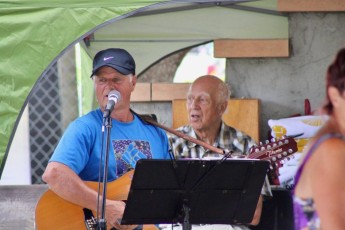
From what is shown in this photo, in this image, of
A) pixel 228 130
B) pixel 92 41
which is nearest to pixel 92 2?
pixel 228 130

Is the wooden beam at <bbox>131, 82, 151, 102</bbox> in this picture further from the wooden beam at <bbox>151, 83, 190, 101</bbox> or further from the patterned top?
the patterned top

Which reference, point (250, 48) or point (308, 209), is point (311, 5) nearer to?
point (250, 48)

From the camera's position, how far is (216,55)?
8.06 metres

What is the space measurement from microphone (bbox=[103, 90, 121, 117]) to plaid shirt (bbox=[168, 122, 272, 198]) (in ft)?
3.68

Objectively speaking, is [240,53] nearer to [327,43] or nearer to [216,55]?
[216,55]

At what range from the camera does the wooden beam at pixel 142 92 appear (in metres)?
8.31

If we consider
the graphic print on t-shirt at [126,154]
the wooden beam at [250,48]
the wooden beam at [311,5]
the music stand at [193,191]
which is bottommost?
the music stand at [193,191]

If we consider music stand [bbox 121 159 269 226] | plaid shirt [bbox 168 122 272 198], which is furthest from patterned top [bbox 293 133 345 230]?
plaid shirt [bbox 168 122 272 198]

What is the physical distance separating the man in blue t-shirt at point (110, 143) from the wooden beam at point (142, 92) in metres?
2.60

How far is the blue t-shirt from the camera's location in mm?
5297

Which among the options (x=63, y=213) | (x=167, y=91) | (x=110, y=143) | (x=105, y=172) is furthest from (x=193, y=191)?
(x=167, y=91)

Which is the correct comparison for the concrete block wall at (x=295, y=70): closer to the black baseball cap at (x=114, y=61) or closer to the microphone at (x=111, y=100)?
the black baseball cap at (x=114, y=61)

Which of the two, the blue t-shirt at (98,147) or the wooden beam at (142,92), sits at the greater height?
the wooden beam at (142,92)

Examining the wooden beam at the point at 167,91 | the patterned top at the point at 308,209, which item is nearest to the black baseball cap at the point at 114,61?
the patterned top at the point at 308,209
